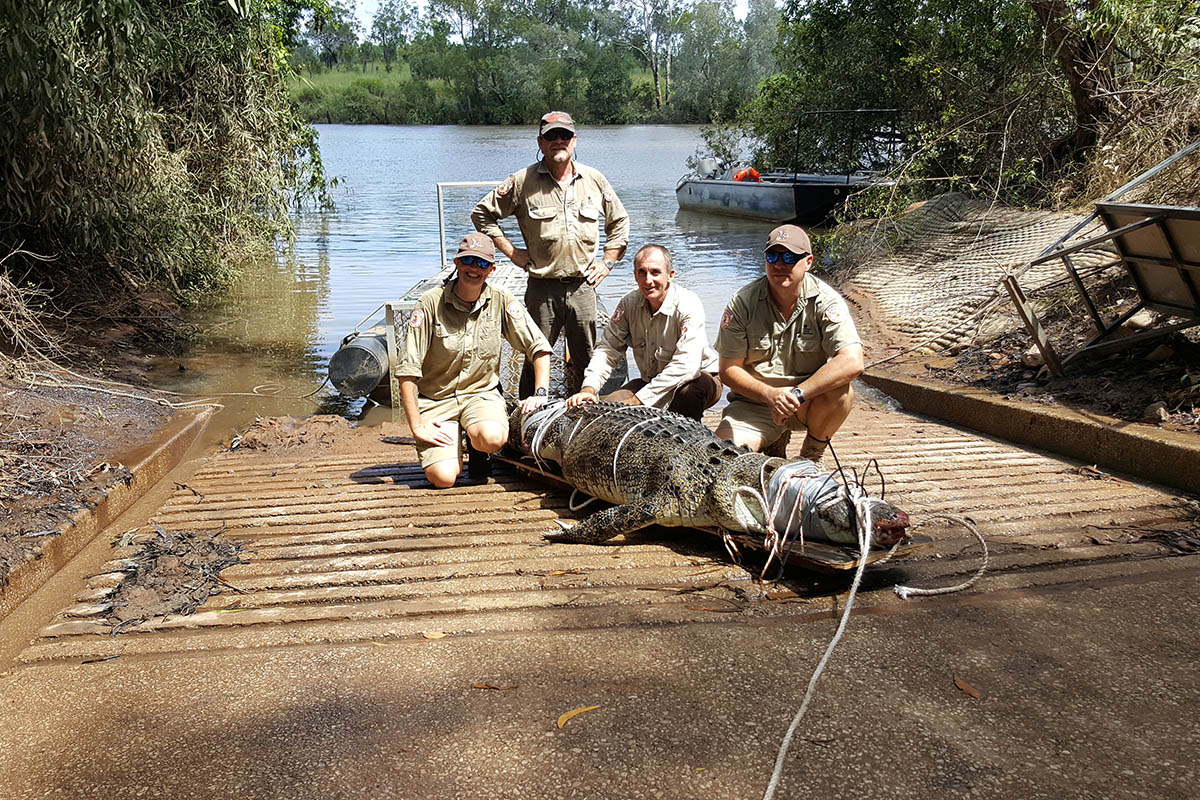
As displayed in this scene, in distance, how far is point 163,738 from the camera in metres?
2.59

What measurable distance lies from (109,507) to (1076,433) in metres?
5.05

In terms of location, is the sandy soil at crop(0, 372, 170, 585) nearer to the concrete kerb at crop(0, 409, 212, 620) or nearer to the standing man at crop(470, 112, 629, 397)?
the concrete kerb at crop(0, 409, 212, 620)

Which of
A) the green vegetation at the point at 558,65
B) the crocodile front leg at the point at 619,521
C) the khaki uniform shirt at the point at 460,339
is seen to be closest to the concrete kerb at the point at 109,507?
the khaki uniform shirt at the point at 460,339

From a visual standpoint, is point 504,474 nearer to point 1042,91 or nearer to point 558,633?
point 558,633

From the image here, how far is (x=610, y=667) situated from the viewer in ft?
9.46

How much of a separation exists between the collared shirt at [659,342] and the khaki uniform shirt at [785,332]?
9.5 inches

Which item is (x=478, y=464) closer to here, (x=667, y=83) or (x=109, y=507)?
(x=109, y=507)

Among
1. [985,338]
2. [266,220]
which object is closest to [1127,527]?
[985,338]

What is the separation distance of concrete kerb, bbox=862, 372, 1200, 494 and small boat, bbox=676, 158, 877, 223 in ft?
36.5

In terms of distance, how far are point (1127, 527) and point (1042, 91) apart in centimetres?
871

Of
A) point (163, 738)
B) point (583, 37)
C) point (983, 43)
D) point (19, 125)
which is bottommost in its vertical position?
point (163, 738)

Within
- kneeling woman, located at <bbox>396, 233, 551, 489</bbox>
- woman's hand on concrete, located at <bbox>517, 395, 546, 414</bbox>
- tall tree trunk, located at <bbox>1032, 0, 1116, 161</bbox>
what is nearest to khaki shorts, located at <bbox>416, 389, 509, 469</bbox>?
kneeling woman, located at <bbox>396, 233, 551, 489</bbox>

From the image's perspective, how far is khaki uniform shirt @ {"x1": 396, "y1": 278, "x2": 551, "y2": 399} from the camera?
4730 millimetres

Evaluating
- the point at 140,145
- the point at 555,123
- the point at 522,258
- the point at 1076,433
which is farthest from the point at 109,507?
the point at 140,145
